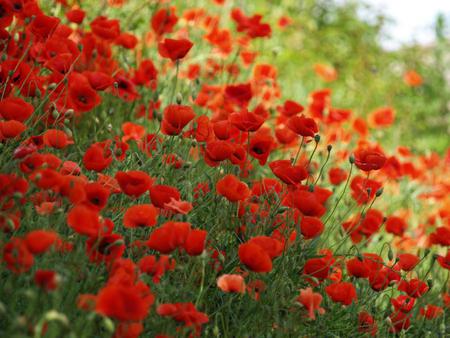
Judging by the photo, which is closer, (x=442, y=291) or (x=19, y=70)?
(x=19, y=70)

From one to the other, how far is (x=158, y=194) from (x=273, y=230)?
63 centimetres

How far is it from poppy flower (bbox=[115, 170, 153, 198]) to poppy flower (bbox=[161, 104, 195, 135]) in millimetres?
449

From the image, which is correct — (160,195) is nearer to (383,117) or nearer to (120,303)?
(120,303)

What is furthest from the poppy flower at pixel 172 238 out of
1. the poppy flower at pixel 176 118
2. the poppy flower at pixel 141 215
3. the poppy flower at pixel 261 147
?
the poppy flower at pixel 261 147

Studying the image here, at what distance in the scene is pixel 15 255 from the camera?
5.90 ft

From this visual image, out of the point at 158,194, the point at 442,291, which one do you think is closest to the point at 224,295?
the point at 158,194

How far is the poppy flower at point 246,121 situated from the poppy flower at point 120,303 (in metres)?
1.07

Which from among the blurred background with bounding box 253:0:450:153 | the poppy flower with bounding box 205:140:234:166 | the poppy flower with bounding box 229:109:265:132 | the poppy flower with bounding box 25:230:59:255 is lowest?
the blurred background with bounding box 253:0:450:153

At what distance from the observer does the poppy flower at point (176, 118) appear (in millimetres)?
2492

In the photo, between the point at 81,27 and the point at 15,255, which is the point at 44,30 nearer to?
the point at 15,255

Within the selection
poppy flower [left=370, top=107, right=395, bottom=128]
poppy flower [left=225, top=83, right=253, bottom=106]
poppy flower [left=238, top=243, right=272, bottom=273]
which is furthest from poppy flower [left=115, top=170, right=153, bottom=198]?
poppy flower [left=370, top=107, right=395, bottom=128]

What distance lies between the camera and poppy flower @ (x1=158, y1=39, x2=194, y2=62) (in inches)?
113

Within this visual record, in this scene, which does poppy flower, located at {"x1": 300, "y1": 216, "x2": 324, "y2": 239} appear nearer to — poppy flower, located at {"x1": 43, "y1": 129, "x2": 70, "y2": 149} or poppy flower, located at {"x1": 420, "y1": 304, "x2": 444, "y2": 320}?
poppy flower, located at {"x1": 420, "y1": 304, "x2": 444, "y2": 320}

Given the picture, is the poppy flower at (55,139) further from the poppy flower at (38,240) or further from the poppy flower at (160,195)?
the poppy flower at (38,240)
